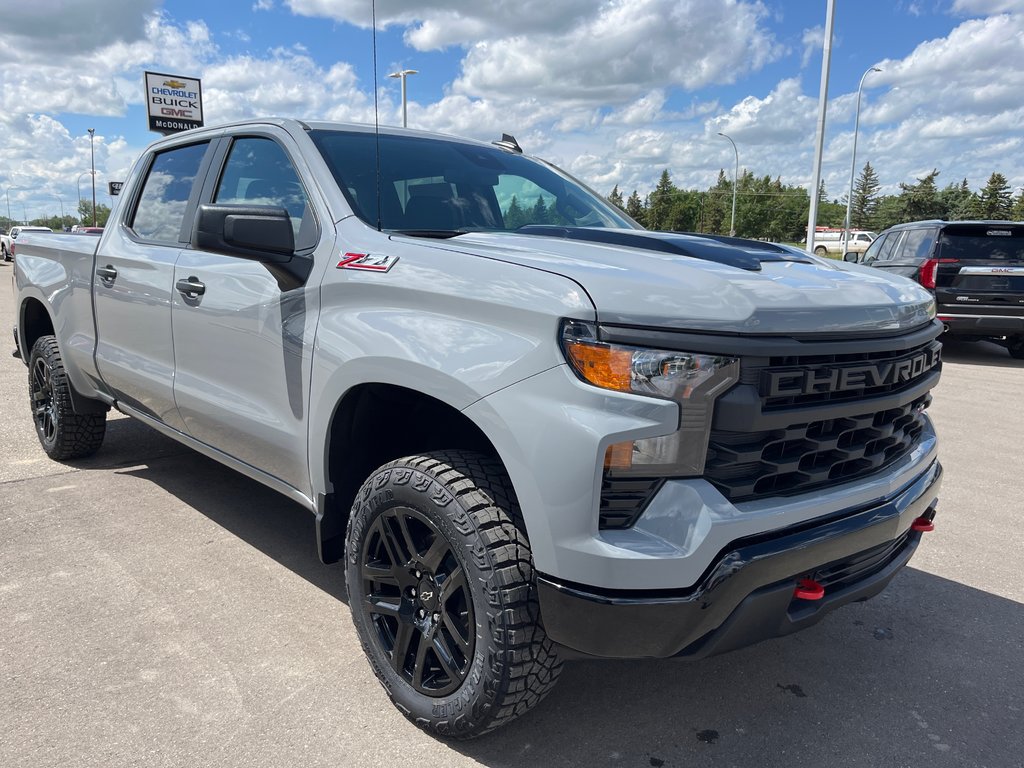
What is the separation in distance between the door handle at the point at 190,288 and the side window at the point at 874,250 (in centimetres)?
1004

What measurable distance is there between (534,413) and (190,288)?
6.68 ft

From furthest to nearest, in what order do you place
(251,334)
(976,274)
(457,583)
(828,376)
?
(976,274)
(251,334)
(457,583)
(828,376)

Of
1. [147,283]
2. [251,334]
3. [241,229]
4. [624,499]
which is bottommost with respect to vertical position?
[624,499]

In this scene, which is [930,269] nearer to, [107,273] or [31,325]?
[107,273]

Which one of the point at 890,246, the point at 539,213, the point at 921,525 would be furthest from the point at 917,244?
the point at 921,525

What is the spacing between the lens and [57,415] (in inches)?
192

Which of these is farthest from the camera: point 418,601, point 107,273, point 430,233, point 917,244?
point 917,244

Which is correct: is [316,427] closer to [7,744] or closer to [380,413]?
[380,413]

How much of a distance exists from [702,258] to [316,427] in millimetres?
1384

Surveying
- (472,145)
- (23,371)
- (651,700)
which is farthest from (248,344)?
(23,371)

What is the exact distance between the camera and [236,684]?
8.72ft

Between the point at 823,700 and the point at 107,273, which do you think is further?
the point at 107,273

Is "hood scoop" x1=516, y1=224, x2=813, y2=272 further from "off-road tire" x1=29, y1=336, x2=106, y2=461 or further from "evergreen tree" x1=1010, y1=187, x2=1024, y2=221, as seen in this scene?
"evergreen tree" x1=1010, y1=187, x2=1024, y2=221

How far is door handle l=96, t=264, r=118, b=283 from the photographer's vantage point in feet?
13.4
